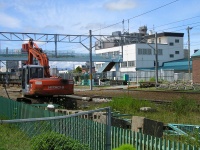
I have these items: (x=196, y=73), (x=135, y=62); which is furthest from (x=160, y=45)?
(x=196, y=73)

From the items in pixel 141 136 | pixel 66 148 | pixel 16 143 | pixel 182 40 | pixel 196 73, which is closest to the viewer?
pixel 66 148

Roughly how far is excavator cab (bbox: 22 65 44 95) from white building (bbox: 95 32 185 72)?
60890 mm

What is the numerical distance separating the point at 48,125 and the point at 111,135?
1985 mm

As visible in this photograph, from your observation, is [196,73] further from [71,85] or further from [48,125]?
[48,125]

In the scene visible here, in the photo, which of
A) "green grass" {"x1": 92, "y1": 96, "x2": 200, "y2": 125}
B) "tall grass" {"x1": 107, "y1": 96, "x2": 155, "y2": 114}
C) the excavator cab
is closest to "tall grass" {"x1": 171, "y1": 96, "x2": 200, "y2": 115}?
"green grass" {"x1": 92, "y1": 96, "x2": 200, "y2": 125}

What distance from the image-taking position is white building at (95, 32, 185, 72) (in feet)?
296

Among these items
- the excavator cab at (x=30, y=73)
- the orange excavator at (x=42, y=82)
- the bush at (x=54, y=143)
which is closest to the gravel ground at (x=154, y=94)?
the orange excavator at (x=42, y=82)

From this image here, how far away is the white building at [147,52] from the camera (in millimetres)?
90250

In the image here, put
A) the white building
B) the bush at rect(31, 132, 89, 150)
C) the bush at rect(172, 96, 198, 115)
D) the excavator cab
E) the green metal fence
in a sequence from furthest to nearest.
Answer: the white building < the excavator cab < the bush at rect(172, 96, 198, 115) < the bush at rect(31, 132, 89, 150) < the green metal fence

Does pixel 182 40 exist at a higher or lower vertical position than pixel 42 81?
higher

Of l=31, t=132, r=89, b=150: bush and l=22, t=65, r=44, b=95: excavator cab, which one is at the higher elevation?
l=22, t=65, r=44, b=95: excavator cab

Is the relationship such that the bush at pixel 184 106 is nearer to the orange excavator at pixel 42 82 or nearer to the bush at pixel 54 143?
the orange excavator at pixel 42 82

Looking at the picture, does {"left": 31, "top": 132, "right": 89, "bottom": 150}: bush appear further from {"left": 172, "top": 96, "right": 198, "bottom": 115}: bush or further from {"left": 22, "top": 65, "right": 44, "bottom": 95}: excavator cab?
{"left": 22, "top": 65, "right": 44, "bottom": 95}: excavator cab

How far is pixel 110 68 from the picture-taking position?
93.1m
